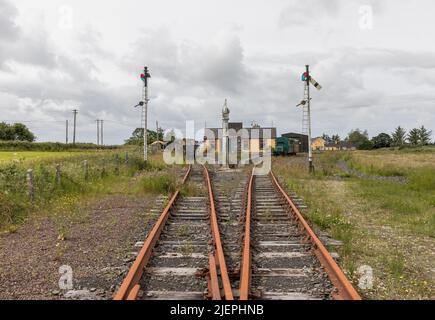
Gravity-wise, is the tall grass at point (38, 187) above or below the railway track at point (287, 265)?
above

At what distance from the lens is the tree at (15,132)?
100 m

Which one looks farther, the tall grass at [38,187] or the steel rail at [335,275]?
the tall grass at [38,187]

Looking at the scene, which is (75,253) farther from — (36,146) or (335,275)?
(36,146)

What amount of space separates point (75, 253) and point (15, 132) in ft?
354

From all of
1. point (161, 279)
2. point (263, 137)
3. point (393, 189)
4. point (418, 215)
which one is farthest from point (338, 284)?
point (263, 137)

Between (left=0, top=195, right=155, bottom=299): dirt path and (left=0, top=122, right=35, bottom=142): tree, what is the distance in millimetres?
102609

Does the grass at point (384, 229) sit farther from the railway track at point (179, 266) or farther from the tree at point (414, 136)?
the tree at point (414, 136)

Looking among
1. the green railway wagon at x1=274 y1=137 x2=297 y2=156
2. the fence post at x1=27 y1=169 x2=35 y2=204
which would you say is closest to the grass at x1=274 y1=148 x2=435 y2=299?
the fence post at x1=27 y1=169 x2=35 y2=204

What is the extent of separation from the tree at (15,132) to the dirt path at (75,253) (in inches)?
4040

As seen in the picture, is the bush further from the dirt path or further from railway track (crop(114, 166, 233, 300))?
railway track (crop(114, 166, 233, 300))

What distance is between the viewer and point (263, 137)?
182 ft

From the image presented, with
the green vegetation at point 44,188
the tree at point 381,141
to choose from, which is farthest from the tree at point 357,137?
the green vegetation at point 44,188

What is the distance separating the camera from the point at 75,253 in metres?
6.53

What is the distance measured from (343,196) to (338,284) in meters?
8.87
